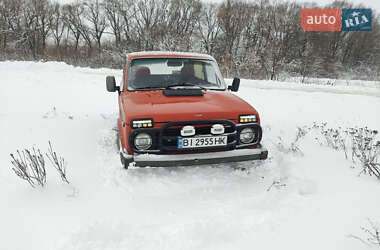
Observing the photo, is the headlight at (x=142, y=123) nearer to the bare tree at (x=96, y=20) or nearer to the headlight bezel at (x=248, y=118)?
the headlight bezel at (x=248, y=118)

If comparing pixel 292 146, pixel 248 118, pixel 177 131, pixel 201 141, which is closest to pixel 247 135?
pixel 248 118

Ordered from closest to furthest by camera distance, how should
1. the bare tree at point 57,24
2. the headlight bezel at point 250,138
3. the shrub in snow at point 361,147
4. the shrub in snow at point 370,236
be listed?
the shrub in snow at point 370,236 → the headlight bezel at point 250,138 → the shrub in snow at point 361,147 → the bare tree at point 57,24

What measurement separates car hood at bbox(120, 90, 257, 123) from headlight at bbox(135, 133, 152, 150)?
8.9 inches

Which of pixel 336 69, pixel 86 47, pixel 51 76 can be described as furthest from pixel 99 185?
pixel 86 47

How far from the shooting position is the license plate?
112 inches

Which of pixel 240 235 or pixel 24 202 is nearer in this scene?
pixel 240 235

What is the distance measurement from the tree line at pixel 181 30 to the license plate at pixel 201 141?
26096 millimetres

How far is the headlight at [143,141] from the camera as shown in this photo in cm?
284

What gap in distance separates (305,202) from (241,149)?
0.95 m

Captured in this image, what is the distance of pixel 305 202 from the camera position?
2.74 m

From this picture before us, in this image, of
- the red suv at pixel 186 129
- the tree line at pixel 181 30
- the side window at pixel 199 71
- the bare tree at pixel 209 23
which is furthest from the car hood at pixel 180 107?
the bare tree at pixel 209 23

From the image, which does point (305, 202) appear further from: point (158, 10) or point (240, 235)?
point (158, 10)
